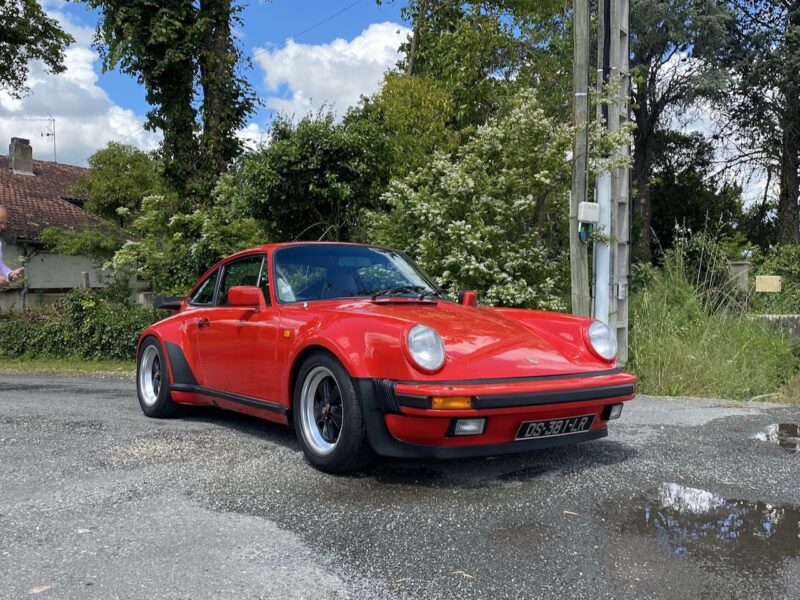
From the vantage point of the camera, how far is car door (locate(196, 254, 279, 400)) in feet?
16.1

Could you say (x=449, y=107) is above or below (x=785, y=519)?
above

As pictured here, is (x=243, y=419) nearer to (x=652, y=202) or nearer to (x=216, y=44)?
(x=216, y=44)

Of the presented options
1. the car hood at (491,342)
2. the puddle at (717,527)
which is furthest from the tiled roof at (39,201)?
the puddle at (717,527)

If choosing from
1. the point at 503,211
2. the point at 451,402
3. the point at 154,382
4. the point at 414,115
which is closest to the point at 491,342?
the point at 451,402

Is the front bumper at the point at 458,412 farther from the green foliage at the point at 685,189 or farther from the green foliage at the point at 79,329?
the green foliage at the point at 685,189

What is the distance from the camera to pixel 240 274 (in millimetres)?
5719

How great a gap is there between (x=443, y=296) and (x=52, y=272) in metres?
26.6

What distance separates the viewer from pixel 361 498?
386 cm

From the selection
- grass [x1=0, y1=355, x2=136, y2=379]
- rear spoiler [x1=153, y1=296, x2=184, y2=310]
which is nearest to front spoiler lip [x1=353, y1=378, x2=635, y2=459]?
rear spoiler [x1=153, y1=296, x2=184, y2=310]

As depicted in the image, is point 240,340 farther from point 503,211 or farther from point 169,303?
point 503,211

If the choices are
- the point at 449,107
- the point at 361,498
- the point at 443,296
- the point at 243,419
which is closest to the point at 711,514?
the point at 361,498

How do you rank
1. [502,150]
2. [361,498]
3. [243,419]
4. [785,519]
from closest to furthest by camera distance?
[785,519], [361,498], [243,419], [502,150]

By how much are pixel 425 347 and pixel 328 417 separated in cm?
82

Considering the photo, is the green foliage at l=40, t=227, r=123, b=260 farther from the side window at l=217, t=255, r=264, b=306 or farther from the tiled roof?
the side window at l=217, t=255, r=264, b=306
